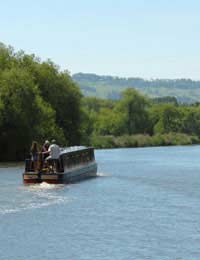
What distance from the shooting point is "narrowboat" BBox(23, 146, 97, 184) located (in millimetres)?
45750

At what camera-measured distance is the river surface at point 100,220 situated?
24891 mm

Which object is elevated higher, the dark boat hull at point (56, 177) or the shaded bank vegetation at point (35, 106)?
the shaded bank vegetation at point (35, 106)

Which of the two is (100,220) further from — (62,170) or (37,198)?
(62,170)

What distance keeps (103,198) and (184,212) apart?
22.9 feet

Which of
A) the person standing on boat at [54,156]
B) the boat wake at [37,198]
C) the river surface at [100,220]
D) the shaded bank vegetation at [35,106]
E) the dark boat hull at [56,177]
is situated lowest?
the river surface at [100,220]

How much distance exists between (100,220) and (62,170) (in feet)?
54.5

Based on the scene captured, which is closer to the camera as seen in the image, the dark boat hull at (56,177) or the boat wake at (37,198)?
the boat wake at (37,198)

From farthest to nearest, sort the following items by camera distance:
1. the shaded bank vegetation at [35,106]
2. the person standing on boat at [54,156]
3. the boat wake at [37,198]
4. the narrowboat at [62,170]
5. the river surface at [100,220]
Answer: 1. the shaded bank vegetation at [35,106]
2. the person standing on boat at [54,156]
3. the narrowboat at [62,170]
4. the boat wake at [37,198]
5. the river surface at [100,220]

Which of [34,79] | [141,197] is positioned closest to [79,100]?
[34,79]

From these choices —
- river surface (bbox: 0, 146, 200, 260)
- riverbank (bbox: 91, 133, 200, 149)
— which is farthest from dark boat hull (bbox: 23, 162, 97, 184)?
riverbank (bbox: 91, 133, 200, 149)

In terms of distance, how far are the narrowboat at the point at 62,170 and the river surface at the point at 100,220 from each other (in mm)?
848

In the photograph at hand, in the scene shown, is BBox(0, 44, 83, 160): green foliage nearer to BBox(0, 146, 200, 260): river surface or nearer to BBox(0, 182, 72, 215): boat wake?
BBox(0, 146, 200, 260): river surface

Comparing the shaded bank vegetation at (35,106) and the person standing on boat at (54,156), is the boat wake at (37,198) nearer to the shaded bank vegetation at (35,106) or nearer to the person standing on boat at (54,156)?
the person standing on boat at (54,156)

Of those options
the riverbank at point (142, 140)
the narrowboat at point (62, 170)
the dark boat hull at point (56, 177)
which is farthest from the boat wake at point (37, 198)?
the riverbank at point (142, 140)
